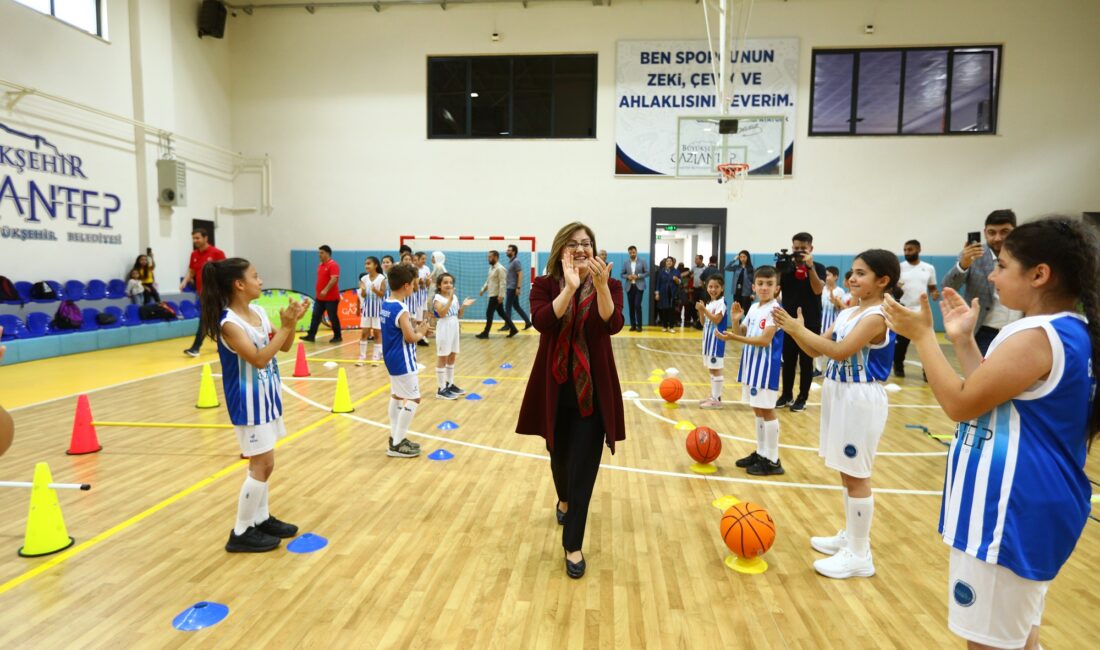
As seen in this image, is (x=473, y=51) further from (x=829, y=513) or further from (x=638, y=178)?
(x=829, y=513)

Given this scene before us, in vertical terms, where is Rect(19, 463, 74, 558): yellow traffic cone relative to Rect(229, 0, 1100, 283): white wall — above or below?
below

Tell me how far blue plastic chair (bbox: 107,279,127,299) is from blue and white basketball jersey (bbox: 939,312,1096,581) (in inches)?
543

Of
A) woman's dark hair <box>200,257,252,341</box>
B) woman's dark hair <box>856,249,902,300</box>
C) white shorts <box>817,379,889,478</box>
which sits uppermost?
woman's dark hair <box>856,249,902,300</box>

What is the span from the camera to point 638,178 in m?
15.2

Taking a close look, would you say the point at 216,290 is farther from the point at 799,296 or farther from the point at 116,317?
the point at 116,317

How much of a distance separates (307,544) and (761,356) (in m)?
3.56

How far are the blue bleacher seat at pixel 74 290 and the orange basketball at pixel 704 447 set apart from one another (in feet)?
37.0

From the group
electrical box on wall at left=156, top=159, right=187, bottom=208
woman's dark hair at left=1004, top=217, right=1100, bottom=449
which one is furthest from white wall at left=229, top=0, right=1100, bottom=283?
woman's dark hair at left=1004, top=217, right=1100, bottom=449

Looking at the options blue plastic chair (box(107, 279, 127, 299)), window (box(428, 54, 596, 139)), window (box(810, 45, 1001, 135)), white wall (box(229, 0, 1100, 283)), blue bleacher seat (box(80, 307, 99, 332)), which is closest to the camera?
blue bleacher seat (box(80, 307, 99, 332))

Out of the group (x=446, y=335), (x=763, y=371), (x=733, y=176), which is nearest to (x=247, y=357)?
(x=763, y=371)

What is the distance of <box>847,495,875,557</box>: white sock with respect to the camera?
10.5 feet

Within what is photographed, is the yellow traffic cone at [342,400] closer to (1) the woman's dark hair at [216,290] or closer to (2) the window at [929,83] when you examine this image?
(1) the woman's dark hair at [216,290]

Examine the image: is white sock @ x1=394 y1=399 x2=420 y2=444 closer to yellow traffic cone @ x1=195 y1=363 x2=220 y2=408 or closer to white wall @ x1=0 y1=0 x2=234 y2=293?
yellow traffic cone @ x1=195 y1=363 x2=220 y2=408

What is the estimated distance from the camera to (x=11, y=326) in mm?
9398
